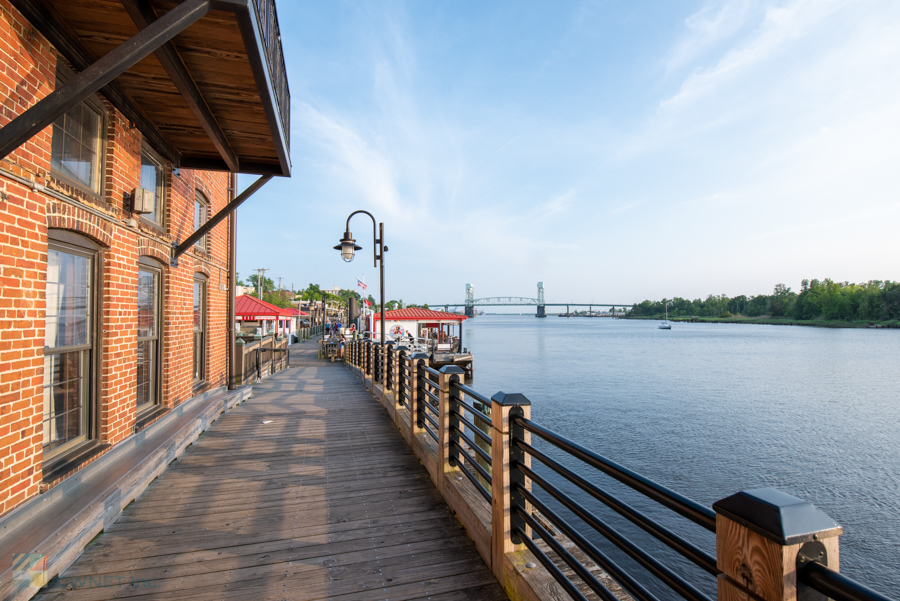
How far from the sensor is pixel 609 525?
223cm

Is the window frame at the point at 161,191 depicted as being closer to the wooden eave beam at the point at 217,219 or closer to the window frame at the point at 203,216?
the wooden eave beam at the point at 217,219

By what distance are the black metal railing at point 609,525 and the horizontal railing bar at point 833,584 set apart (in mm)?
258

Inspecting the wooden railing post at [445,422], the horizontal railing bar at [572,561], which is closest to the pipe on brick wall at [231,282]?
the wooden railing post at [445,422]

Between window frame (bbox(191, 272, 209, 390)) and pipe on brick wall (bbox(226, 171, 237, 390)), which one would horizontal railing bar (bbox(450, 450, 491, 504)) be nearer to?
window frame (bbox(191, 272, 209, 390))

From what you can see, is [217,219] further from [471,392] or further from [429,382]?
[471,392]

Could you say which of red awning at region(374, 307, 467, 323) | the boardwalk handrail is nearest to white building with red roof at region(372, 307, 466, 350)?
red awning at region(374, 307, 467, 323)

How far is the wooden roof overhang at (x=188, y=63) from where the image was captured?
339 centimetres

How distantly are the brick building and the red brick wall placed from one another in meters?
0.02

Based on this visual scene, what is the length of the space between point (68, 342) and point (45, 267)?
35.7 inches

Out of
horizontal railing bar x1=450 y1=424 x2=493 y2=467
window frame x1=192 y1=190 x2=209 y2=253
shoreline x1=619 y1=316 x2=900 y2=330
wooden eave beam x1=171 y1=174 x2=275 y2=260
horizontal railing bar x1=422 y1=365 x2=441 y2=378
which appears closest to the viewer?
horizontal railing bar x1=450 y1=424 x2=493 y2=467

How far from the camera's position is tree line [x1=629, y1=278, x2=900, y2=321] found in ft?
330

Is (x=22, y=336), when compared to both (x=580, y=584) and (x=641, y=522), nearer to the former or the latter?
(x=641, y=522)

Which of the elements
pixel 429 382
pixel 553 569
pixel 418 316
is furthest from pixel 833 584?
pixel 418 316

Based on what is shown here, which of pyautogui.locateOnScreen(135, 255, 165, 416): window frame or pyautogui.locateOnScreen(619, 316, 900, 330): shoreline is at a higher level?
pyautogui.locateOnScreen(135, 255, 165, 416): window frame
